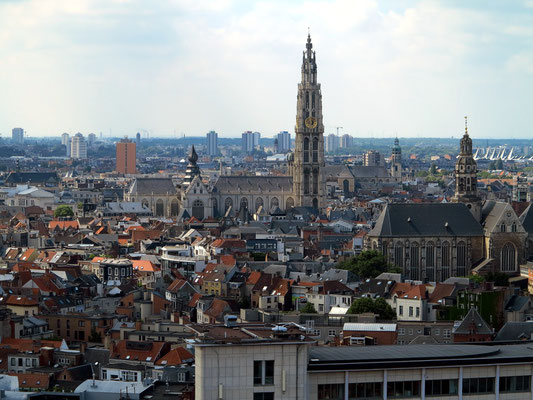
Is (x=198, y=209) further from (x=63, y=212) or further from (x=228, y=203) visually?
(x=63, y=212)

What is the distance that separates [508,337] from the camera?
59969mm

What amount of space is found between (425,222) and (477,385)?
63548 millimetres

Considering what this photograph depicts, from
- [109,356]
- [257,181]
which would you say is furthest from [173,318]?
[257,181]

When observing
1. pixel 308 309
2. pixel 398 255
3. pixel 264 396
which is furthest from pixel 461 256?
pixel 264 396

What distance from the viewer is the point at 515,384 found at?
110 feet

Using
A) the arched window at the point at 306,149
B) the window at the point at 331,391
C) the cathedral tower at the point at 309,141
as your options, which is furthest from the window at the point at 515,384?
the arched window at the point at 306,149

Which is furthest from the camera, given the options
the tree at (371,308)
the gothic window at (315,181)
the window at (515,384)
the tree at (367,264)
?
the gothic window at (315,181)

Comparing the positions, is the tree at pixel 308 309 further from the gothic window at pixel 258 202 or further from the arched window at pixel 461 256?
the gothic window at pixel 258 202

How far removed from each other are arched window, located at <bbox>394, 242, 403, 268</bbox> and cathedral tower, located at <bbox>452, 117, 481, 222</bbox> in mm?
7351

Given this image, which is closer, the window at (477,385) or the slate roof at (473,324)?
the window at (477,385)

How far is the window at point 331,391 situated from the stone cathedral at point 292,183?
377 ft

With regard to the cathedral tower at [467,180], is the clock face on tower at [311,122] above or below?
above

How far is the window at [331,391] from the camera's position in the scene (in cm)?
3212

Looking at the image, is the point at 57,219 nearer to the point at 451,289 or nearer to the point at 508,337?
the point at 451,289
